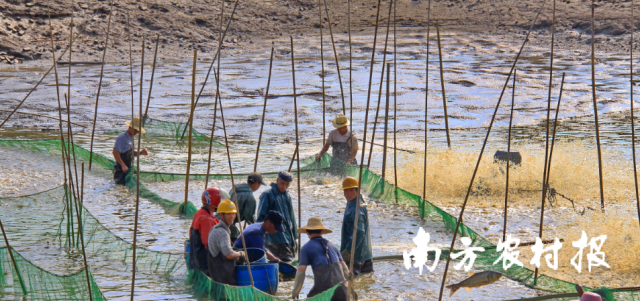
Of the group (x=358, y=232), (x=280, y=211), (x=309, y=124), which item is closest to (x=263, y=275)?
(x=358, y=232)

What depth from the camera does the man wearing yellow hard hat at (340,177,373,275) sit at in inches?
228

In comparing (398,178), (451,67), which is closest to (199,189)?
(398,178)

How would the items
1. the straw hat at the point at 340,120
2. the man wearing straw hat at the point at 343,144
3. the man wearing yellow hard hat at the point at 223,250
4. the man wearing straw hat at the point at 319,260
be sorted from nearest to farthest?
the man wearing straw hat at the point at 319,260, the man wearing yellow hard hat at the point at 223,250, the straw hat at the point at 340,120, the man wearing straw hat at the point at 343,144

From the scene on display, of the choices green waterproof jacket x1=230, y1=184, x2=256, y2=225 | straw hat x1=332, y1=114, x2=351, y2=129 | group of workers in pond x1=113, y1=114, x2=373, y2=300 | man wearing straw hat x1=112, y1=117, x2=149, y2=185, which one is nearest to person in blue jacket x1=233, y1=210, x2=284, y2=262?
group of workers in pond x1=113, y1=114, x2=373, y2=300

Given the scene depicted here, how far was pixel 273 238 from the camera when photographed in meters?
6.30

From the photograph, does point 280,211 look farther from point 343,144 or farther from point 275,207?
point 343,144

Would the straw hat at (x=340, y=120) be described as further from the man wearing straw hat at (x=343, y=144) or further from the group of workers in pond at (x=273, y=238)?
the group of workers in pond at (x=273, y=238)

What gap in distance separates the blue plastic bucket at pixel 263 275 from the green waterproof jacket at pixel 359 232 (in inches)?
32.0

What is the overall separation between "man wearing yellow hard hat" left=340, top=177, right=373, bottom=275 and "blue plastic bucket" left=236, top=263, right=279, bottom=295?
824mm

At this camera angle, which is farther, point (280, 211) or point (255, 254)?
point (280, 211)

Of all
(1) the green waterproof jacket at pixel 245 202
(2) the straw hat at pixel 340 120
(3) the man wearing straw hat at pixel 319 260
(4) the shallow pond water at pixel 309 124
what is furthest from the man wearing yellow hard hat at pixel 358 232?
(2) the straw hat at pixel 340 120

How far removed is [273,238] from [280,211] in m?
0.25

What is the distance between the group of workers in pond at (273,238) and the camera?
506 cm

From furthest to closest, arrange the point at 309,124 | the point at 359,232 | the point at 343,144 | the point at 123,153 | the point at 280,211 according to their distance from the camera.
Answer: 1. the point at 309,124
2. the point at 343,144
3. the point at 123,153
4. the point at 280,211
5. the point at 359,232
